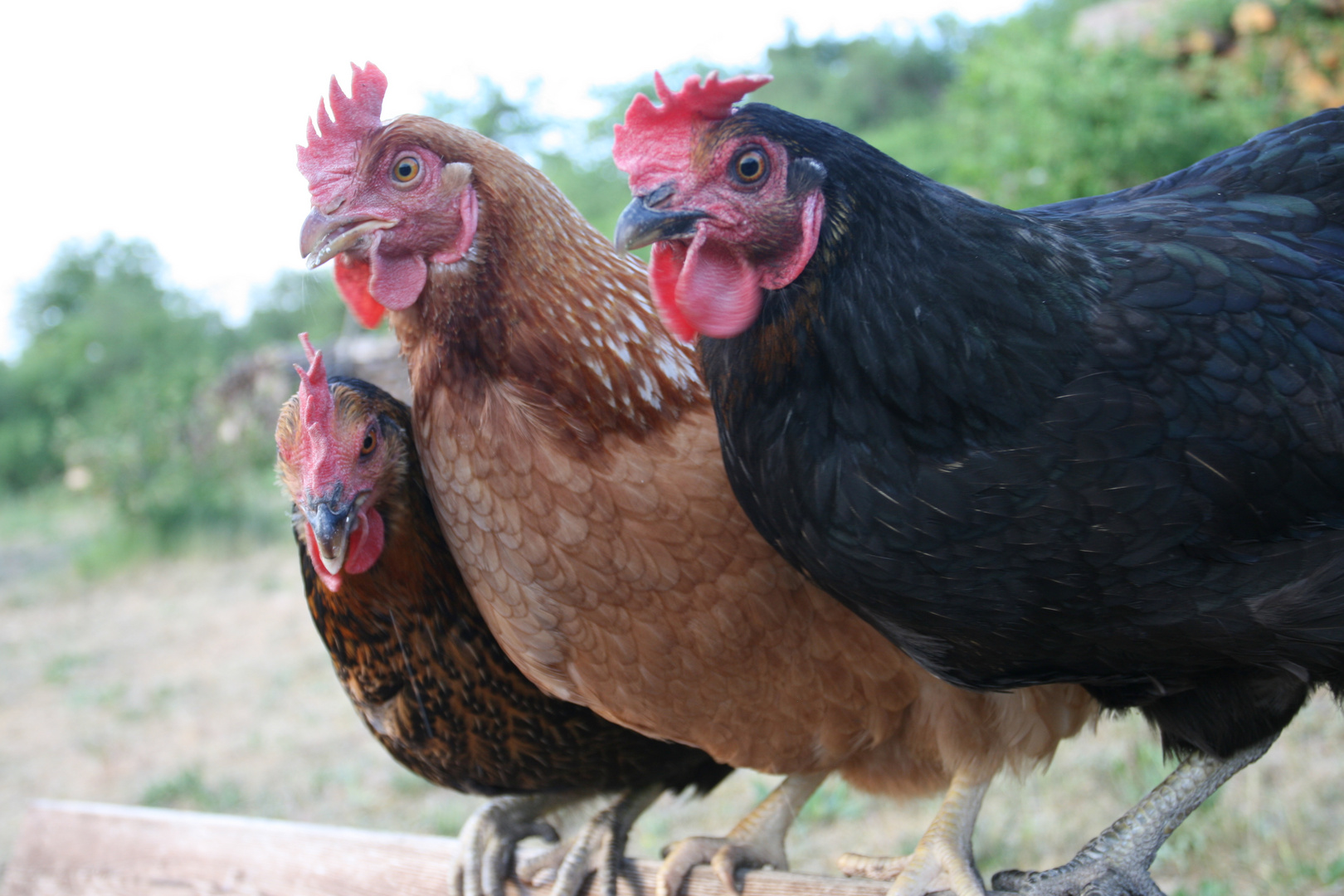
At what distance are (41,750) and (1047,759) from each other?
4786mm

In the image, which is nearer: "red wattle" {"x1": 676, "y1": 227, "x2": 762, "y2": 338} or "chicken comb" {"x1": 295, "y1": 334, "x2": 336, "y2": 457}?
"red wattle" {"x1": 676, "y1": 227, "x2": 762, "y2": 338}

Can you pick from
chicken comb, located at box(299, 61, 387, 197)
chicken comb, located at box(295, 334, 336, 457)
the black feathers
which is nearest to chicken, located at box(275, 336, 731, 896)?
chicken comb, located at box(295, 334, 336, 457)

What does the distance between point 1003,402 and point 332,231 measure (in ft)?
2.96

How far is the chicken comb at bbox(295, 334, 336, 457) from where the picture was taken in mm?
1355

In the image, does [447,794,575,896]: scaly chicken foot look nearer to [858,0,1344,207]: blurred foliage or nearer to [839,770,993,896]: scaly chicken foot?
[839,770,993,896]: scaly chicken foot

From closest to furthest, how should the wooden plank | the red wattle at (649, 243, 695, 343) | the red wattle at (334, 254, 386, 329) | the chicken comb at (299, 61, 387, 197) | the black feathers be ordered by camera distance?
1. the black feathers
2. the red wattle at (649, 243, 695, 343)
3. the chicken comb at (299, 61, 387, 197)
4. the red wattle at (334, 254, 386, 329)
5. the wooden plank

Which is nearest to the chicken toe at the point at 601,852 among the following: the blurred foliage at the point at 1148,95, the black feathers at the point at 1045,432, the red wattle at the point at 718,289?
the black feathers at the point at 1045,432

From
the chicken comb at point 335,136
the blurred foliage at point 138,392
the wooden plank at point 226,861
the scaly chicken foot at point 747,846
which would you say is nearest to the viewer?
the chicken comb at point 335,136

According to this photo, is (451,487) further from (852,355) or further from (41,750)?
(41,750)

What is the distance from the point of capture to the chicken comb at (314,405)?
1355mm

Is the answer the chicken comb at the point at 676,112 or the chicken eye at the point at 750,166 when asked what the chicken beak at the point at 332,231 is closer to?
the chicken comb at the point at 676,112

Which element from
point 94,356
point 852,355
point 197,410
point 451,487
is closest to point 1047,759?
point 852,355

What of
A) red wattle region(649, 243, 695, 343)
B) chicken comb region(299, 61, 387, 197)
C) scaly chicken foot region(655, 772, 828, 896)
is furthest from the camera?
scaly chicken foot region(655, 772, 828, 896)

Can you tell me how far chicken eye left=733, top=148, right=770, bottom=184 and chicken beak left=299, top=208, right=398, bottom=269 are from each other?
49 centimetres
